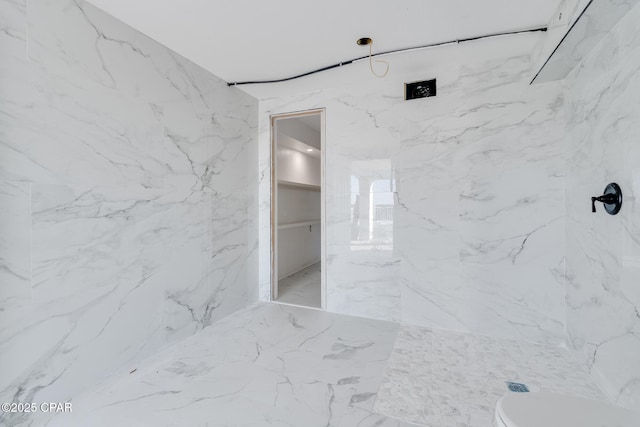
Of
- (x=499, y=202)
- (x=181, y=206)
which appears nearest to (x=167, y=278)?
(x=181, y=206)

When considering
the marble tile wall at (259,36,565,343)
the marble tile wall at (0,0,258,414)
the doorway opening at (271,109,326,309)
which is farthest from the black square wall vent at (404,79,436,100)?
the marble tile wall at (0,0,258,414)

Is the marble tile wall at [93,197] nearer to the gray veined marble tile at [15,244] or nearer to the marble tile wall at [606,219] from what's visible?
the gray veined marble tile at [15,244]

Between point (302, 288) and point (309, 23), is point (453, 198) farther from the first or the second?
point (302, 288)

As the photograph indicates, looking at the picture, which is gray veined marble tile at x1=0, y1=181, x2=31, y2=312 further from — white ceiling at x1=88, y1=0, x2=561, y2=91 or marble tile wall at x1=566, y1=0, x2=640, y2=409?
marble tile wall at x1=566, y1=0, x2=640, y2=409

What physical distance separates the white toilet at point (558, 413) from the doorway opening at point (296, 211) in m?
2.07

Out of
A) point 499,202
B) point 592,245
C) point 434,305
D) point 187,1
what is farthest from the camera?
point 434,305

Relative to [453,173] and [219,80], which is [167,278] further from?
[453,173]

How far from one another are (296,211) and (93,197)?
10.1ft

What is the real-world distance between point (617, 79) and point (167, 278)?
120 inches

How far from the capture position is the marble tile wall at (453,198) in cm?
226

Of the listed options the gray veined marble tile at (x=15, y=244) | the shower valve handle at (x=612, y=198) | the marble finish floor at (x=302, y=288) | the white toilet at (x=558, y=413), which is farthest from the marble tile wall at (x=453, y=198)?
the gray veined marble tile at (x=15, y=244)

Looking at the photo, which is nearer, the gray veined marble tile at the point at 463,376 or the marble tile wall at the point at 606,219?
the marble tile wall at the point at 606,219

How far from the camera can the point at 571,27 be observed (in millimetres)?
1541

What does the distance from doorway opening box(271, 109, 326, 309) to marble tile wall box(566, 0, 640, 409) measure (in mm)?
2001
